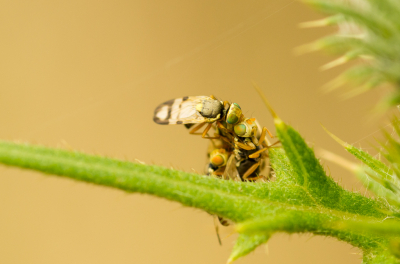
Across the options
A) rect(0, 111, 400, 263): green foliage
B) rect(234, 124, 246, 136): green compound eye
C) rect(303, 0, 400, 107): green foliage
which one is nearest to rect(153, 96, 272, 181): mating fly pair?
rect(234, 124, 246, 136): green compound eye

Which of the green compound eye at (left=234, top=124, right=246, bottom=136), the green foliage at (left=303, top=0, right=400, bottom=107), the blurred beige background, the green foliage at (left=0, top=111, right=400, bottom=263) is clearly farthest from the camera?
the blurred beige background

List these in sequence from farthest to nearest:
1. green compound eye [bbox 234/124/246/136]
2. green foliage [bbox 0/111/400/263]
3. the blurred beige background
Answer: the blurred beige background
green compound eye [bbox 234/124/246/136]
green foliage [bbox 0/111/400/263]

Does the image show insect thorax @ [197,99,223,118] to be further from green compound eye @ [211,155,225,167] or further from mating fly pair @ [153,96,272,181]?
green compound eye @ [211,155,225,167]

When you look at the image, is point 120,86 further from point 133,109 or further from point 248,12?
point 248,12

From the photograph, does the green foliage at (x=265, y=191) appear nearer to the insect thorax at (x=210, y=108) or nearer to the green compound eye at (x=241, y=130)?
the green compound eye at (x=241, y=130)

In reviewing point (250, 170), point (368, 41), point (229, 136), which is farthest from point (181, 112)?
point (368, 41)

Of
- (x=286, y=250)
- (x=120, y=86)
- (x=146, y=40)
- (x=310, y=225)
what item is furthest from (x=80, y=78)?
(x=310, y=225)
